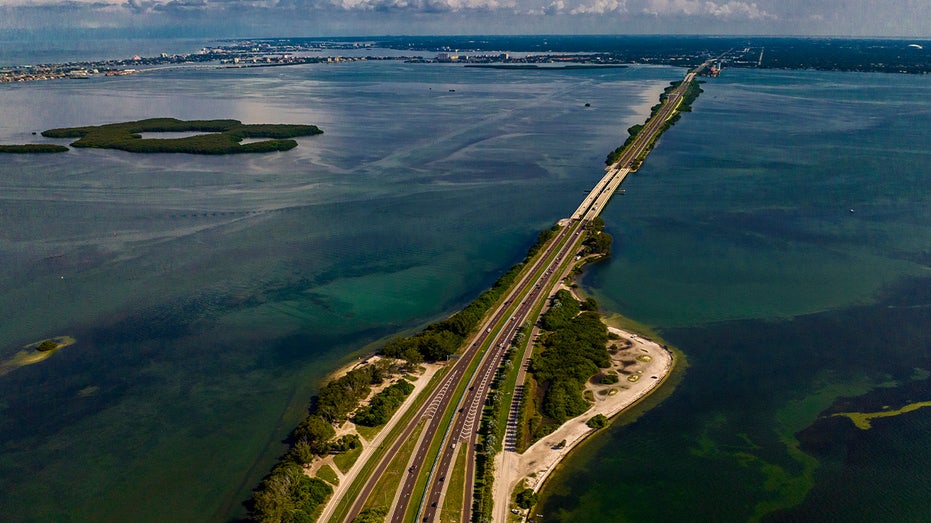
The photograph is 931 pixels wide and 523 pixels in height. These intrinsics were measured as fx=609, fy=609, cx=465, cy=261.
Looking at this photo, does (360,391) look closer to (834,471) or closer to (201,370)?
(201,370)

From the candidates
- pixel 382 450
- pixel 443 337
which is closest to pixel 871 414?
pixel 443 337

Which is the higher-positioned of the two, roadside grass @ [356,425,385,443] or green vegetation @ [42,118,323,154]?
green vegetation @ [42,118,323,154]

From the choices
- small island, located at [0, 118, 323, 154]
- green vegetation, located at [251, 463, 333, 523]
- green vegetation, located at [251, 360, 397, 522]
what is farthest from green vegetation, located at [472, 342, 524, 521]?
small island, located at [0, 118, 323, 154]

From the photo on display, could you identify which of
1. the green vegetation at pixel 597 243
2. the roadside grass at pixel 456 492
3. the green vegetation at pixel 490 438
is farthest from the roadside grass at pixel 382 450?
the green vegetation at pixel 597 243

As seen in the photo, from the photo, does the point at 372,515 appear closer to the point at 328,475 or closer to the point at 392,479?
the point at 392,479

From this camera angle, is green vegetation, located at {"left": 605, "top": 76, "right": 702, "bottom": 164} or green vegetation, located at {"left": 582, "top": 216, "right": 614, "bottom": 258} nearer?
green vegetation, located at {"left": 582, "top": 216, "right": 614, "bottom": 258}

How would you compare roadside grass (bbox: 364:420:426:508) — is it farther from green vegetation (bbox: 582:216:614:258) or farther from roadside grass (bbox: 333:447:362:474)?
green vegetation (bbox: 582:216:614:258)

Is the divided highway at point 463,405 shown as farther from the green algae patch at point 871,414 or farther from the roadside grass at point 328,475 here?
the green algae patch at point 871,414
